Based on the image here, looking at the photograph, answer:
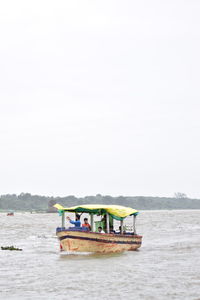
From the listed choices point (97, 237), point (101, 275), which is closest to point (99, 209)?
point (97, 237)

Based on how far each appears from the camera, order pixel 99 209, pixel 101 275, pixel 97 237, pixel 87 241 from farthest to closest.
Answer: pixel 99 209, pixel 97 237, pixel 87 241, pixel 101 275

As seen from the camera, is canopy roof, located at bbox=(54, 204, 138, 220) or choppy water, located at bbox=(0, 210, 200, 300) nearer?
choppy water, located at bbox=(0, 210, 200, 300)

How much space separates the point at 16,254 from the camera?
34.9 metres

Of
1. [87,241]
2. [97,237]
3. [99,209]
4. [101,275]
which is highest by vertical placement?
[99,209]

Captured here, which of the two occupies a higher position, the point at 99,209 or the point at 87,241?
the point at 99,209

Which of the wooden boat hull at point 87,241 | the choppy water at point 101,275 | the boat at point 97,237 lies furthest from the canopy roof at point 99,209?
the choppy water at point 101,275

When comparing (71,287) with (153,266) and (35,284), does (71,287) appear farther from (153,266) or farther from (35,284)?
(153,266)

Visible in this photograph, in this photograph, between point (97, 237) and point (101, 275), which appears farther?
point (97, 237)

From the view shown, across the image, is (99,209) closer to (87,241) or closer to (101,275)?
(87,241)

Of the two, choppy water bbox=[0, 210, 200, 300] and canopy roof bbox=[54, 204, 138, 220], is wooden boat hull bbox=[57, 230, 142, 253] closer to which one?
choppy water bbox=[0, 210, 200, 300]

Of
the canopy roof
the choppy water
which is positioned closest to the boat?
the canopy roof

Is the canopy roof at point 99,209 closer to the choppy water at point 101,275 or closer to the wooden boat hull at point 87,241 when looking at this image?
the wooden boat hull at point 87,241

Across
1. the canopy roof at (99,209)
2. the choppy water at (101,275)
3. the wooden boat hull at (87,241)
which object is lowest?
the choppy water at (101,275)

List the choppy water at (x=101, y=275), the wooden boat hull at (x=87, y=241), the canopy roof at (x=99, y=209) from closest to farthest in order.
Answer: the choppy water at (x=101, y=275) < the wooden boat hull at (x=87, y=241) < the canopy roof at (x=99, y=209)
